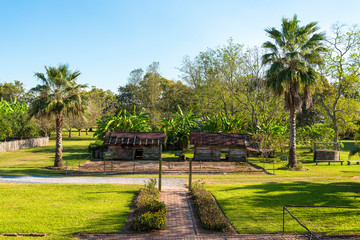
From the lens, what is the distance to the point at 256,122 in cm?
4119

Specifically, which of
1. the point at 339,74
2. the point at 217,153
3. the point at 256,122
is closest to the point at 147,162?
the point at 217,153

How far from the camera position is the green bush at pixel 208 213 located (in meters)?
10.9

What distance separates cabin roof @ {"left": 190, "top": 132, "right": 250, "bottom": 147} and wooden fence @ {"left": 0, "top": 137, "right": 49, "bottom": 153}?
84.2 ft

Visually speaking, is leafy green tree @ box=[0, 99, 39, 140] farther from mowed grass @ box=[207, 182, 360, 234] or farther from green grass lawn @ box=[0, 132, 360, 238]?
mowed grass @ box=[207, 182, 360, 234]

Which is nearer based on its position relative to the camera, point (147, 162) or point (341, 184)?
point (341, 184)

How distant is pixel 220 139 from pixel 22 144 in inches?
1194

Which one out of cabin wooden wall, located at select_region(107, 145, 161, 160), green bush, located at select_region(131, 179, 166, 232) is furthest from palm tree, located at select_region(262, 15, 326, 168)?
green bush, located at select_region(131, 179, 166, 232)

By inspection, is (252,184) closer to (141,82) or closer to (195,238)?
(195,238)

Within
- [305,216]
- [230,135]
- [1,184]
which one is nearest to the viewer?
[305,216]

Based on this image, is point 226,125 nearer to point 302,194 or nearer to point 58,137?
point 58,137

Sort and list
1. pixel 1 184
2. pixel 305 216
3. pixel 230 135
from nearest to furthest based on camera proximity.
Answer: pixel 305 216, pixel 1 184, pixel 230 135

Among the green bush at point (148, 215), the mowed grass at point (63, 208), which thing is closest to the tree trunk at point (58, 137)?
the mowed grass at point (63, 208)

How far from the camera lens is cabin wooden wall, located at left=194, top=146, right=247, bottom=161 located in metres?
31.0

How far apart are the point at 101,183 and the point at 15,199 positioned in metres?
5.48
